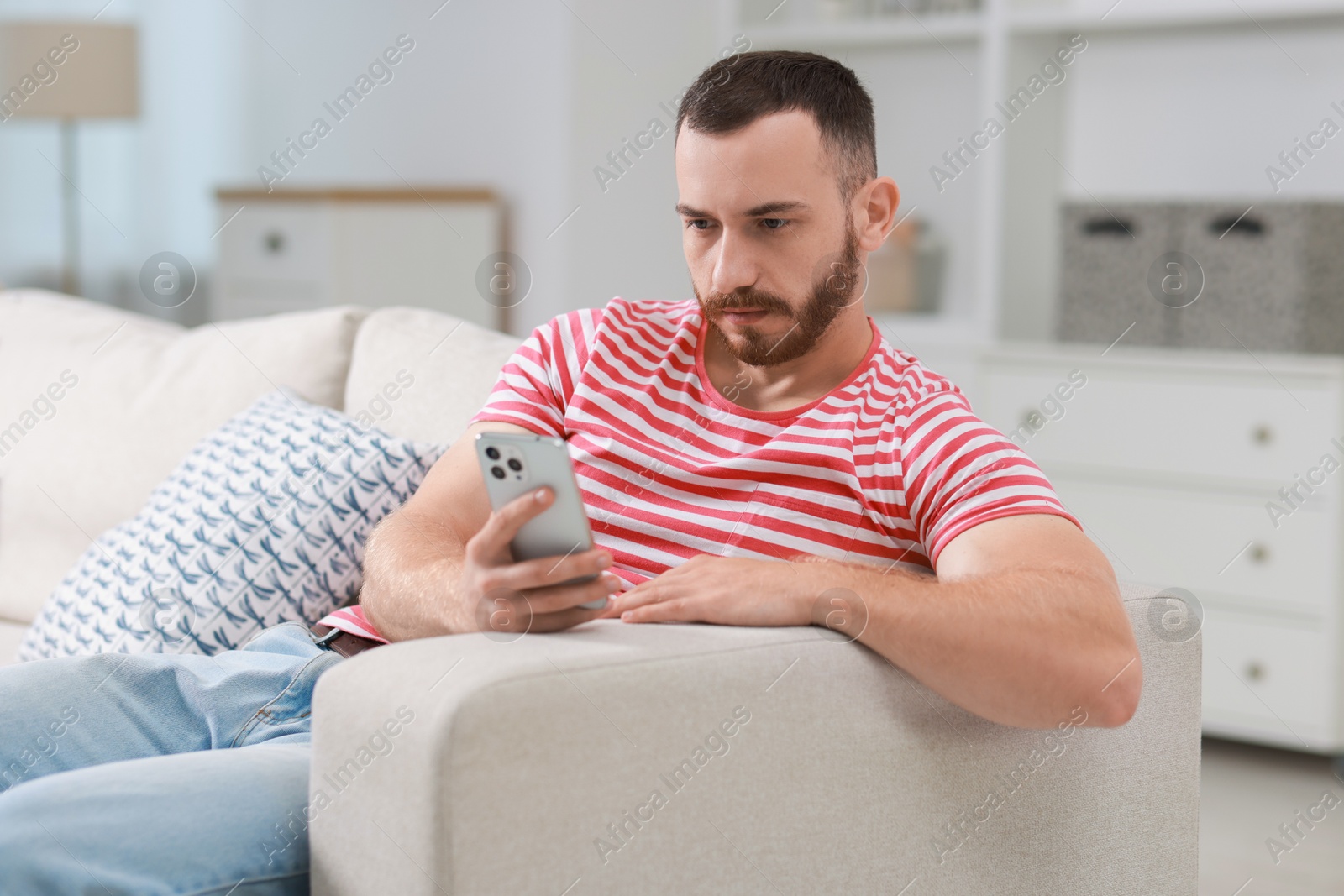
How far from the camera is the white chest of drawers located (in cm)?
252

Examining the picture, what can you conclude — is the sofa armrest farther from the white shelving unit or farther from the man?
the white shelving unit

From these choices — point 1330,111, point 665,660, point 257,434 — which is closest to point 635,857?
point 665,660

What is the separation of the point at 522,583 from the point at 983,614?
1.08ft

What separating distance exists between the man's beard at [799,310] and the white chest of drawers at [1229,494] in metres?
1.34

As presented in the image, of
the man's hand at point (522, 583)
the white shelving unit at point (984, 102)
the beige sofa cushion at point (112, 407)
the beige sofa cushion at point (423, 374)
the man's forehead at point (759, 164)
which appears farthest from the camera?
the white shelving unit at point (984, 102)

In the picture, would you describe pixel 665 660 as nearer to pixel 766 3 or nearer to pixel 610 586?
pixel 610 586

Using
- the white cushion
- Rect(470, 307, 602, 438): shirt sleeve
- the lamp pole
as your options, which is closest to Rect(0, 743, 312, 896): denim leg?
Rect(470, 307, 602, 438): shirt sleeve

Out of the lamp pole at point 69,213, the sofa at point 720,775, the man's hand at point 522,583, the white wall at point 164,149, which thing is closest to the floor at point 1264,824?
the sofa at point 720,775

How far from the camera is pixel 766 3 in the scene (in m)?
3.38

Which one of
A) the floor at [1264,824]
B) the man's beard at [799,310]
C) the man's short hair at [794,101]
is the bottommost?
the floor at [1264,824]

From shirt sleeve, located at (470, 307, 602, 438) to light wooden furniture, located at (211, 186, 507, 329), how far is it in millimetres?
2087

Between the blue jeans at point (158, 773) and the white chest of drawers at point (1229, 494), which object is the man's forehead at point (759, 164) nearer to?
the blue jeans at point (158, 773)

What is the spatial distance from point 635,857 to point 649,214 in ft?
8.91

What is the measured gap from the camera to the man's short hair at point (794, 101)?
4.17ft
